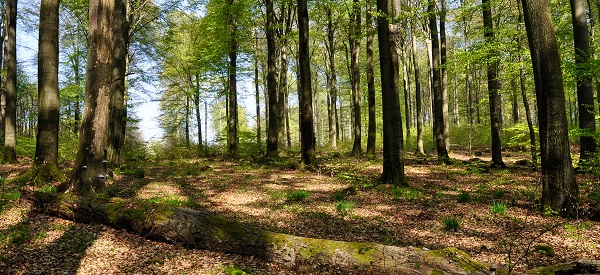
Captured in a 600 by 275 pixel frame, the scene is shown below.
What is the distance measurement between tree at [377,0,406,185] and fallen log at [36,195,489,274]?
6.42 metres

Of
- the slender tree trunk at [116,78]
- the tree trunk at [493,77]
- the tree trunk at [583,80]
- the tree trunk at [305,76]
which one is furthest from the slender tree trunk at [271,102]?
the tree trunk at [583,80]

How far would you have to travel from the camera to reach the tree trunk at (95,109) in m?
6.75

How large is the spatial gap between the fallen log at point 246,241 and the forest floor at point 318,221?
0.15 meters

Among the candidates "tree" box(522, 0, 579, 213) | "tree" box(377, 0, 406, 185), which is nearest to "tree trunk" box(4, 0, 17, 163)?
"tree" box(377, 0, 406, 185)

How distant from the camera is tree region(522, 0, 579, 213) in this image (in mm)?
6781

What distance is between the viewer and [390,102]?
10.5 metres

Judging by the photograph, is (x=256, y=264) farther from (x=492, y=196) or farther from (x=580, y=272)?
(x=492, y=196)

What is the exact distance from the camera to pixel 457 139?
3189 cm

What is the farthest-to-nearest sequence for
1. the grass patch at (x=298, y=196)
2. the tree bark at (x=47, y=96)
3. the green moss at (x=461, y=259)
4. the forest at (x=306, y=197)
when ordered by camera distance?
the grass patch at (x=298, y=196), the tree bark at (x=47, y=96), the forest at (x=306, y=197), the green moss at (x=461, y=259)

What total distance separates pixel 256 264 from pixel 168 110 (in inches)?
1227

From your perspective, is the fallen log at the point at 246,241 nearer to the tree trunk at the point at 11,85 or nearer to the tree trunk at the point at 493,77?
the tree trunk at the point at 11,85

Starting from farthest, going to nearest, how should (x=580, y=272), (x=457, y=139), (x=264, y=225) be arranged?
(x=457, y=139) < (x=264, y=225) < (x=580, y=272)

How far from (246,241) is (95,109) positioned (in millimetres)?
4552

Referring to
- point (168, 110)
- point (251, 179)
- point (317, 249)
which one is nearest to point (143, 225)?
point (317, 249)
